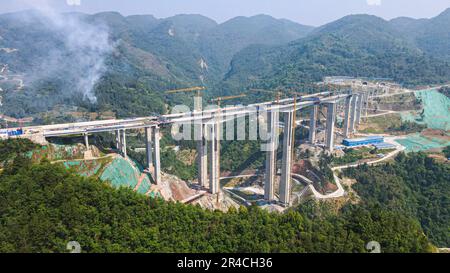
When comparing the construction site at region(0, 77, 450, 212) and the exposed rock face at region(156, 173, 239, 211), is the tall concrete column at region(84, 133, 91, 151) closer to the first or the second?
the construction site at region(0, 77, 450, 212)

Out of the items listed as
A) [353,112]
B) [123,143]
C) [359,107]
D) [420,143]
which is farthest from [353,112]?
[123,143]

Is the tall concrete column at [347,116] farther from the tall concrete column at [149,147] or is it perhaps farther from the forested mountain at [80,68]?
the forested mountain at [80,68]

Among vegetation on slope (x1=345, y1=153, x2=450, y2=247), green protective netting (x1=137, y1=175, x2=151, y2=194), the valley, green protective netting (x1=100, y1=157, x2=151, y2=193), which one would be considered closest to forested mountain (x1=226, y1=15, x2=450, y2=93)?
the valley

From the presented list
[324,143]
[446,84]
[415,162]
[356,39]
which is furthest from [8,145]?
[356,39]

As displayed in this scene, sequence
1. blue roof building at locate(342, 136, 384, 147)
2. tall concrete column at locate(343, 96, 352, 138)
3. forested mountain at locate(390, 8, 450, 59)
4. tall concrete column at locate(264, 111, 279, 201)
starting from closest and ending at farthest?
tall concrete column at locate(264, 111, 279, 201), blue roof building at locate(342, 136, 384, 147), tall concrete column at locate(343, 96, 352, 138), forested mountain at locate(390, 8, 450, 59)

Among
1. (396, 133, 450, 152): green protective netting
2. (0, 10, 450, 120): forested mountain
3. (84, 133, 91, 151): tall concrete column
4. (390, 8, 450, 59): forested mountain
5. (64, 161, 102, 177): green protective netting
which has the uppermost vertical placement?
(390, 8, 450, 59): forested mountain

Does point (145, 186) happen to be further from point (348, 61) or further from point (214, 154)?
point (348, 61)

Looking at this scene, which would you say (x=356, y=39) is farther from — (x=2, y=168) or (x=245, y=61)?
(x=2, y=168)

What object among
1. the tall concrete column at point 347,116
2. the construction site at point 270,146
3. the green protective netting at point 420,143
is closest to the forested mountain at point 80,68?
the construction site at point 270,146
